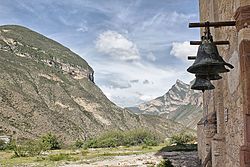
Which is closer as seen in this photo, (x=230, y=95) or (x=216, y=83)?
(x=230, y=95)

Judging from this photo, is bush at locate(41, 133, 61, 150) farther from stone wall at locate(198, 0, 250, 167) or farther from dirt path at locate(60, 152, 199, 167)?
stone wall at locate(198, 0, 250, 167)

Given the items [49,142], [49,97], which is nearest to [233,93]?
[49,142]

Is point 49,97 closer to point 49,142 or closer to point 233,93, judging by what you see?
point 49,142

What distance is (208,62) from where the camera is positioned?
4.23m

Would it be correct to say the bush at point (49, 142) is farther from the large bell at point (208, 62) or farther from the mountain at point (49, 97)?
the large bell at point (208, 62)

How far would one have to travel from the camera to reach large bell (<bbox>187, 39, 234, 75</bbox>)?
4.27 meters

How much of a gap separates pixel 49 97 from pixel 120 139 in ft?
70.5

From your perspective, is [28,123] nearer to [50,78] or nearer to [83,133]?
[83,133]

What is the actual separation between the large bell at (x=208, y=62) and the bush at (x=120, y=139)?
41.0 metres

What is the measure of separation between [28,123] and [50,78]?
22.4m

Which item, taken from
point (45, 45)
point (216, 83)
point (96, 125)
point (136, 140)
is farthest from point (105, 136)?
point (45, 45)

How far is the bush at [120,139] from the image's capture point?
4762cm

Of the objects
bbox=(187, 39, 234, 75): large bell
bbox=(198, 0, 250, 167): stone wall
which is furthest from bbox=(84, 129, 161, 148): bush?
bbox=(187, 39, 234, 75): large bell

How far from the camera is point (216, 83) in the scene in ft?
23.9
